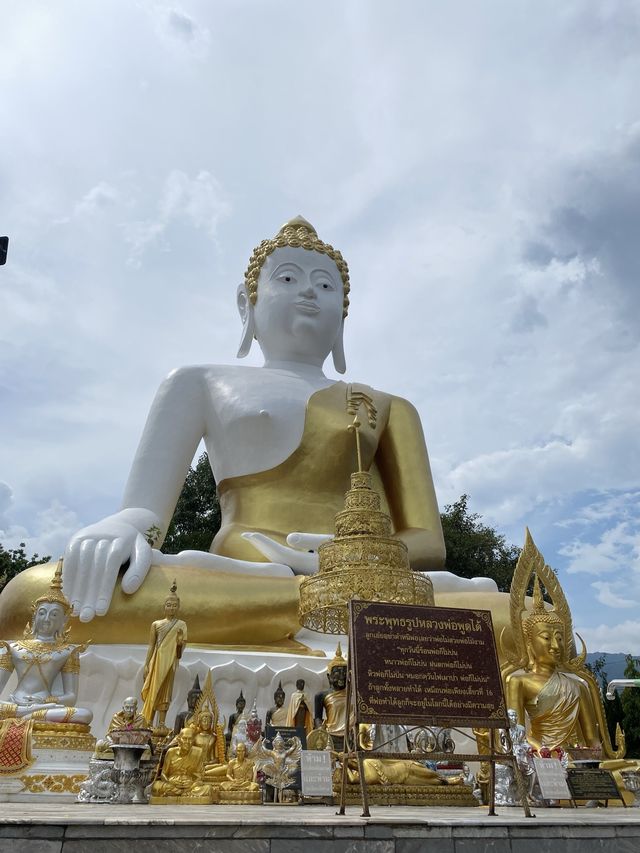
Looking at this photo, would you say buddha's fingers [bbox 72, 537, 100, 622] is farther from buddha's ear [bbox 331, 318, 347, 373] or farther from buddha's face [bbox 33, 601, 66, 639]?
buddha's ear [bbox 331, 318, 347, 373]

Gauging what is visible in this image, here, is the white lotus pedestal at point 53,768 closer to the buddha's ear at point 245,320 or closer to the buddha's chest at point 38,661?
the buddha's chest at point 38,661

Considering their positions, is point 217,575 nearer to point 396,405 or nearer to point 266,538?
point 266,538

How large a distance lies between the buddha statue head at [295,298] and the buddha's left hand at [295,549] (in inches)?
129

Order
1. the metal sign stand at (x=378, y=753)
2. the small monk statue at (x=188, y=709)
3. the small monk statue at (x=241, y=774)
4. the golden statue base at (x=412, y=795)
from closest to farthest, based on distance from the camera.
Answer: the metal sign stand at (x=378, y=753)
the golden statue base at (x=412, y=795)
the small monk statue at (x=241, y=774)
the small monk statue at (x=188, y=709)

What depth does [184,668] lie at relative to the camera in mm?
7098

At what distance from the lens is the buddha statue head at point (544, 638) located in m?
6.97

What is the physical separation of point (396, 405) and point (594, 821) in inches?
301

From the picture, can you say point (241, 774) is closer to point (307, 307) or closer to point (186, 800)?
point (186, 800)

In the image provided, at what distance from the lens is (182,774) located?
5445 millimetres

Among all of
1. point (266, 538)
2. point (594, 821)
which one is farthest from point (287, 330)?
point (594, 821)

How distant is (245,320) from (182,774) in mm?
7551

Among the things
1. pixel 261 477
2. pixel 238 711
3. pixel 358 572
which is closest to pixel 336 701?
pixel 358 572

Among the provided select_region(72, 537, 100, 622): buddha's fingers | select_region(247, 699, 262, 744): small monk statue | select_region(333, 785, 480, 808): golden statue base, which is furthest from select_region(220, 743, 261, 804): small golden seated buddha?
select_region(72, 537, 100, 622): buddha's fingers

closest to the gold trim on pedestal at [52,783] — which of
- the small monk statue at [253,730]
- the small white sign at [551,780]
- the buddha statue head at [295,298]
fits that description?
the small monk statue at [253,730]
